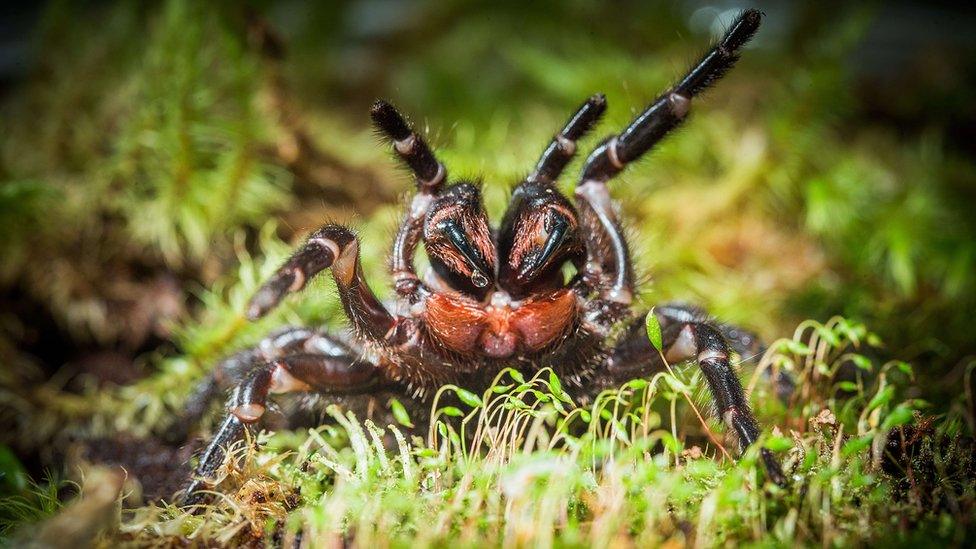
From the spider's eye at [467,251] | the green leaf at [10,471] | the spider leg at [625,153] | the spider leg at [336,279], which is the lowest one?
the green leaf at [10,471]

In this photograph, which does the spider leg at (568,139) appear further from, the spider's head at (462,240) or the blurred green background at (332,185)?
the spider's head at (462,240)

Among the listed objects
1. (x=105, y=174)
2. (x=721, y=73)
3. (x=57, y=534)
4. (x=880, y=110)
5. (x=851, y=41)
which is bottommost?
(x=57, y=534)

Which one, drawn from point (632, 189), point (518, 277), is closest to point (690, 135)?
point (632, 189)

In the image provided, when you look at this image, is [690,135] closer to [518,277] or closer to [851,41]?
[851,41]

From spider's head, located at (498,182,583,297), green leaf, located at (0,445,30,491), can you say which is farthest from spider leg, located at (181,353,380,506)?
green leaf, located at (0,445,30,491)

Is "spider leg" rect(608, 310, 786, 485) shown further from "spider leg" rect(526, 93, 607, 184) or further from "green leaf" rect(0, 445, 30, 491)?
"green leaf" rect(0, 445, 30, 491)

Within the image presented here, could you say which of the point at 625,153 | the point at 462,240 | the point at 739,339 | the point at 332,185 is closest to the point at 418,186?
the point at 462,240

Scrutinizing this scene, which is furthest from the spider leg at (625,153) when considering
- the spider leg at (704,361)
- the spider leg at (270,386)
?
the spider leg at (270,386)

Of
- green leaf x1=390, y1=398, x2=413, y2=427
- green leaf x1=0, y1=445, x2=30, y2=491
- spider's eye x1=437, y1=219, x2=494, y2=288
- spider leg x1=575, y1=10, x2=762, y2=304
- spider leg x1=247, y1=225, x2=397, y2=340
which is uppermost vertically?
spider leg x1=575, y1=10, x2=762, y2=304
